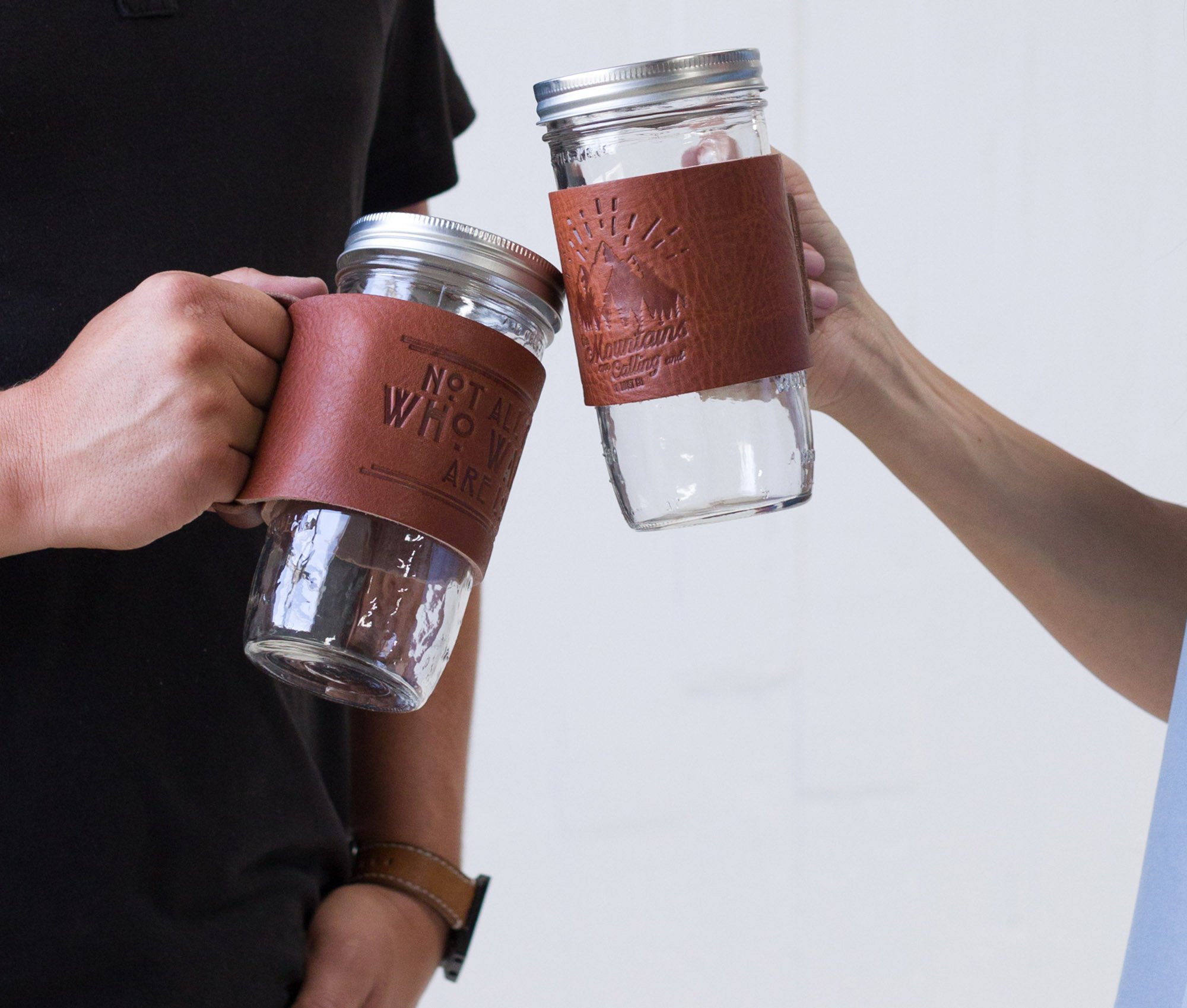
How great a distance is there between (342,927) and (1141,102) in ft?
5.33

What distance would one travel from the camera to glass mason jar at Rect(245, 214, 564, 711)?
547 millimetres

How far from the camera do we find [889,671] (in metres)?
1.82

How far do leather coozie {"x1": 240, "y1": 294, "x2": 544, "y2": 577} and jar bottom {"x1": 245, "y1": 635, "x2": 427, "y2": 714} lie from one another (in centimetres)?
8

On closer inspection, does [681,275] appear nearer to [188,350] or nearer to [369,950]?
[188,350]

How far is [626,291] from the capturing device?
52 cm

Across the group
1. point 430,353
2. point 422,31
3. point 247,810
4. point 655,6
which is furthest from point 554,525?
point 430,353

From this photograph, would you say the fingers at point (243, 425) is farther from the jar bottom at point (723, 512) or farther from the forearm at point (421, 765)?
the forearm at point (421, 765)

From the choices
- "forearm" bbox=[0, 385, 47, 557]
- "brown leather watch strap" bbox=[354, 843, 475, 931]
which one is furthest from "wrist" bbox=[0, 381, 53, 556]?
"brown leather watch strap" bbox=[354, 843, 475, 931]

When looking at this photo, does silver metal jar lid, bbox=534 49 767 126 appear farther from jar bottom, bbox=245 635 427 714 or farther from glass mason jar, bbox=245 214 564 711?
jar bottom, bbox=245 635 427 714

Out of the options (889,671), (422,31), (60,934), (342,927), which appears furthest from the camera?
(889,671)

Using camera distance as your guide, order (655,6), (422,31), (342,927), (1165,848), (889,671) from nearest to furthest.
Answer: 1. (1165,848)
2. (342,927)
3. (422,31)
4. (655,6)
5. (889,671)

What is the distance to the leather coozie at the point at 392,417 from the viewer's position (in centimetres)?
51

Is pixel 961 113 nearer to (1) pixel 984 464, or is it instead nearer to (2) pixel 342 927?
(1) pixel 984 464

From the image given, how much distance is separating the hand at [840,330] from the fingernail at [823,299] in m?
0.02
